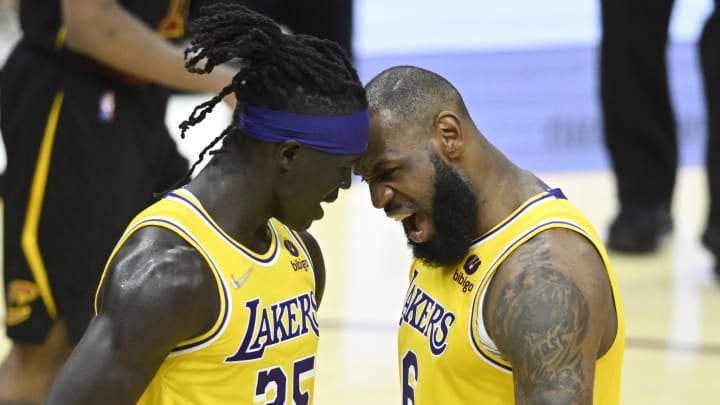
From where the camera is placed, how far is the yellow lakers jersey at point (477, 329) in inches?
111

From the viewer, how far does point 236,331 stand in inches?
103

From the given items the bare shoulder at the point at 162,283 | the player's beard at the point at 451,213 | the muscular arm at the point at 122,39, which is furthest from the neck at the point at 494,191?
the muscular arm at the point at 122,39

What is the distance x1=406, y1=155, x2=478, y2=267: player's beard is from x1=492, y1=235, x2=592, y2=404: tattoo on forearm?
0.86 ft

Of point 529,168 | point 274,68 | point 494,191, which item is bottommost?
point 529,168

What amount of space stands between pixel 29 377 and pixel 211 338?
1.68 metres

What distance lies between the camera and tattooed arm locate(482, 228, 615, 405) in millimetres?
2584

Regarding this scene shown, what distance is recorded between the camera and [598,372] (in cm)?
284

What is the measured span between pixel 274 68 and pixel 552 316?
0.77 metres

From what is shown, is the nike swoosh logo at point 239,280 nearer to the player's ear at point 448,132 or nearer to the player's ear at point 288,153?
the player's ear at point 288,153

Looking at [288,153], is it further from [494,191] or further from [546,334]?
[546,334]

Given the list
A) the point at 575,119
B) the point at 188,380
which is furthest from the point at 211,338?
the point at 575,119

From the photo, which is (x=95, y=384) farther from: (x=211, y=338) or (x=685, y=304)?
(x=685, y=304)

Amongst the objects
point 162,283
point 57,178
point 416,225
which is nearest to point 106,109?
point 57,178

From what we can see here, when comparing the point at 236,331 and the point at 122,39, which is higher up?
the point at 122,39
